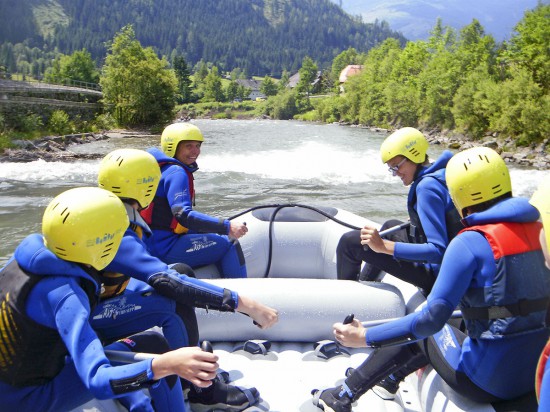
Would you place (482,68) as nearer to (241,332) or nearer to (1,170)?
(1,170)

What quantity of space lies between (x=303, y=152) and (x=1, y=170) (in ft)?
36.1

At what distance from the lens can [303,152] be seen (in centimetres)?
2023

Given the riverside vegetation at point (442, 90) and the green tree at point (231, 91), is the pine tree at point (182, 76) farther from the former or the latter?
the riverside vegetation at point (442, 90)

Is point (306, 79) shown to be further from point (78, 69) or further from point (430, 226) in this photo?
point (430, 226)

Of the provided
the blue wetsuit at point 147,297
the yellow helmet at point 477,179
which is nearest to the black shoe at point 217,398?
the blue wetsuit at point 147,297

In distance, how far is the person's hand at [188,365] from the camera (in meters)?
1.48

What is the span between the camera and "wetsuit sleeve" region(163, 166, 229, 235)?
10.3 ft

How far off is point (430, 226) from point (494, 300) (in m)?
0.88

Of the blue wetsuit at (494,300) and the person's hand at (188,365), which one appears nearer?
the person's hand at (188,365)

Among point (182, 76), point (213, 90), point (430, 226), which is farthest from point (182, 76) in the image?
point (430, 226)

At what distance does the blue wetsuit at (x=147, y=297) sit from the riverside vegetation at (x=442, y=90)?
1971cm

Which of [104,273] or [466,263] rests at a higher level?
[466,263]

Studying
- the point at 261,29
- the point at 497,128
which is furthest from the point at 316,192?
the point at 261,29

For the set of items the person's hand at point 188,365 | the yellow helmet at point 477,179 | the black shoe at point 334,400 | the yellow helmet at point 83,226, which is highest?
the yellow helmet at point 477,179
